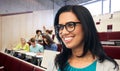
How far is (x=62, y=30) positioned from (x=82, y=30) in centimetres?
11

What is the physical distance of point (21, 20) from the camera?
780 cm

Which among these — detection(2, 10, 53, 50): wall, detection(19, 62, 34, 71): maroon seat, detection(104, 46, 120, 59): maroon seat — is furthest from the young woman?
detection(2, 10, 53, 50): wall

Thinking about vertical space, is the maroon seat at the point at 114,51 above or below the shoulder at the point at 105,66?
below

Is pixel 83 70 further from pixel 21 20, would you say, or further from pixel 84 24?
pixel 21 20

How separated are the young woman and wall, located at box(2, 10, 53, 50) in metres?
6.74

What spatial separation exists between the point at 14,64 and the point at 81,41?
2245 mm

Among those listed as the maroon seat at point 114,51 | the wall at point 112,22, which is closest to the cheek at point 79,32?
the maroon seat at point 114,51

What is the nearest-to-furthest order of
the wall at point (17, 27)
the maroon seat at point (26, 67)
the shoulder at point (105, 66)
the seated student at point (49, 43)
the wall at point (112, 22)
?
the shoulder at point (105, 66) → the maroon seat at point (26, 67) → the wall at point (112, 22) → the seated student at point (49, 43) → the wall at point (17, 27)

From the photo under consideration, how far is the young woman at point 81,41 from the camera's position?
89 centimetres

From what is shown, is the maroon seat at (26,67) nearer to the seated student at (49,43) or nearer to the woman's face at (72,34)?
the woman's face at (72,34)

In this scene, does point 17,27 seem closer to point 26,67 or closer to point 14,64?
point 14,64

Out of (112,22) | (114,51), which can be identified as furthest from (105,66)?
(112,22)

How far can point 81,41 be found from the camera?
917 millimetres

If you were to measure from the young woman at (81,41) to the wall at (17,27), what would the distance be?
6.74 metres
